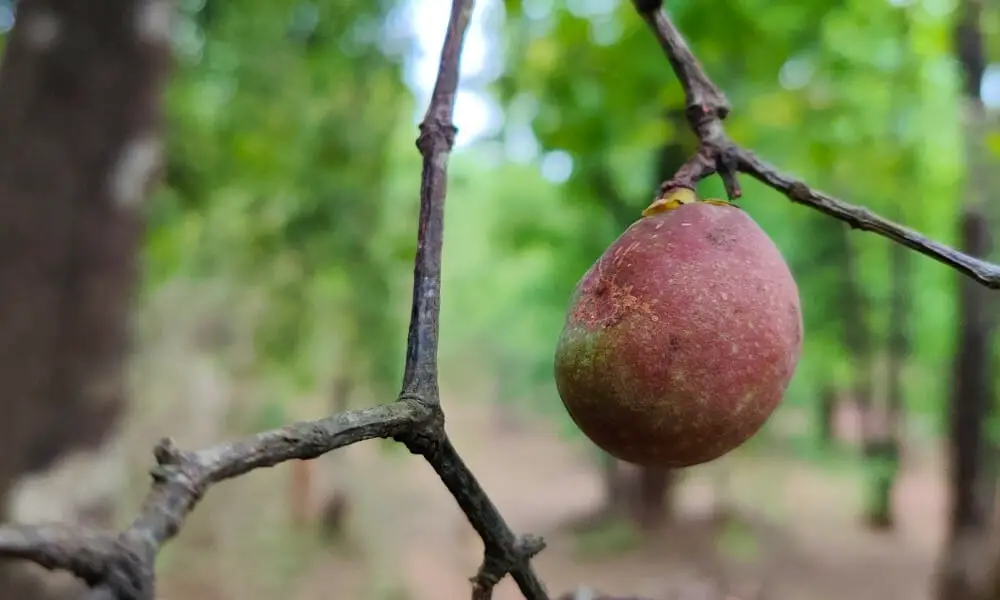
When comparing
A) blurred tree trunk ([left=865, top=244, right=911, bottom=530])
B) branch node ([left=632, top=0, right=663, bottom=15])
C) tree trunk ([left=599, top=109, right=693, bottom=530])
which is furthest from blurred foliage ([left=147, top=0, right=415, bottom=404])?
blurred tree trunk ([left=865, top=244, right=911, bottom=530])

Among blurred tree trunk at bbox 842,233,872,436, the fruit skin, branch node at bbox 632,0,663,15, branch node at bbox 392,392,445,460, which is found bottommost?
branch node at bbox 392,392,445,460

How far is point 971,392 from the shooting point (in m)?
3.62

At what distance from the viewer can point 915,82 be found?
4.56 m

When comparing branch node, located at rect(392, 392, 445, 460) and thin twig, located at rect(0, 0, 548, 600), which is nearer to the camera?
thin twig, located at rect(0, 0, 548, 600)

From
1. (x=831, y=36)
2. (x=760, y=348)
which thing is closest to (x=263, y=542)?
(x=831, y=36)

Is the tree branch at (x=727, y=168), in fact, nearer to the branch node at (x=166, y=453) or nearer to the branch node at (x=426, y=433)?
the branch node at (x=426, y=433)

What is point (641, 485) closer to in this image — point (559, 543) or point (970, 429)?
point (559, 543)

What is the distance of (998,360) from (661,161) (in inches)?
97.6

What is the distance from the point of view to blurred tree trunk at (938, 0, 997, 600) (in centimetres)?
328

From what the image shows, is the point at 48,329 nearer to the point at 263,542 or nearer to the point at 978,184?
the point at 978,184

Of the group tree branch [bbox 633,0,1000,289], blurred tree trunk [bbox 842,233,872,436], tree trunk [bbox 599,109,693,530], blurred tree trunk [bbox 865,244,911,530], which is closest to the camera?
tree branch [bbox 633,0,1000,289]

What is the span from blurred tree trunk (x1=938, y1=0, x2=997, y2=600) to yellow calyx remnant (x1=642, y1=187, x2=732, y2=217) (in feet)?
9.55

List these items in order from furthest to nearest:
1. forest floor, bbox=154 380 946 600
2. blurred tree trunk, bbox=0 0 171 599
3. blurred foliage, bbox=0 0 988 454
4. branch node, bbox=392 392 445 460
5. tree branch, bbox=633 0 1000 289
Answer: forest floor, bbox=154 380 946 600, blurred foliage, bbox=0 0 988 454, blurred tree trunk, bbox=0 0 171 599, tree branch, bbox=633 0 1000 289, branch node, bbox=392 392 445 460

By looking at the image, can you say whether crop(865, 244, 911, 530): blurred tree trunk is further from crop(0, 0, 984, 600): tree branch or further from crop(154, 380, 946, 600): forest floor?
crop(0, 0, 984, 600): tree branch
